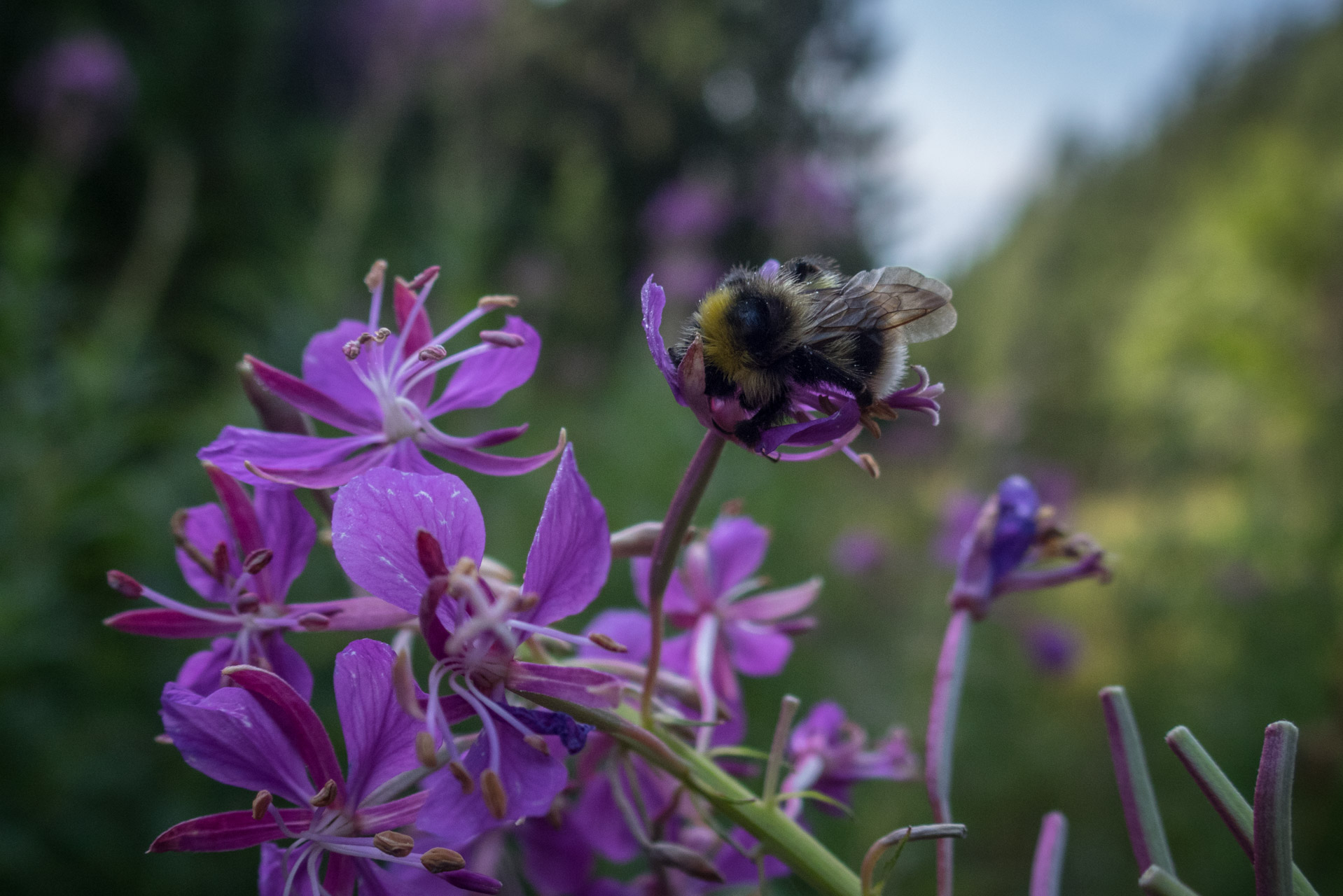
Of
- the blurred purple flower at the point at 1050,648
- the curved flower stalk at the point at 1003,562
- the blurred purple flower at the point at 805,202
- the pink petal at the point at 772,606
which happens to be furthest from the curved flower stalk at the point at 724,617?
the blurred purple flower at the point at 805,202

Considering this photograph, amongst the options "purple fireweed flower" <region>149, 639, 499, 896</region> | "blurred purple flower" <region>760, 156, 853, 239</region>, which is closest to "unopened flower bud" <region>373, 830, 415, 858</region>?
"purple fireweed flower" <region>149, 639, 499, 896</region>

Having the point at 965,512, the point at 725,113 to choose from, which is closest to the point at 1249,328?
the point at 725,113

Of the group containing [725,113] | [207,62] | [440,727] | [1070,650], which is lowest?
[440,727]

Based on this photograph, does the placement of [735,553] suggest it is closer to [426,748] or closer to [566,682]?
[566,682]

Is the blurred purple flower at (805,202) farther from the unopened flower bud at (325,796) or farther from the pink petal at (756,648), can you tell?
the unopened flower bud at (325,796)

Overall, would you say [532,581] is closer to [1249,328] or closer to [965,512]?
[965,512]

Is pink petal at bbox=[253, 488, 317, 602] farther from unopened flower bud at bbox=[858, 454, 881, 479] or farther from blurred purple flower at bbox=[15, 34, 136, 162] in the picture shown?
blurred purple flower at bbox=[15, 34, 136, 162]

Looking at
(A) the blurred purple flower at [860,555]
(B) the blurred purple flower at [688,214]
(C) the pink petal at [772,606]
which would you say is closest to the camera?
(C) the pink petal at [772,606]
